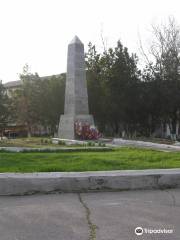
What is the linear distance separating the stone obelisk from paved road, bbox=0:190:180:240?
19.6 metres

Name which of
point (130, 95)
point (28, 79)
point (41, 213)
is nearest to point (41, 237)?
point (41, 213)

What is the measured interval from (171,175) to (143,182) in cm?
47

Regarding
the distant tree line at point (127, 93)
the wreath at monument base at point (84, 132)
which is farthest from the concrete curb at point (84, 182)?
the distant tree line at point (127, 93)

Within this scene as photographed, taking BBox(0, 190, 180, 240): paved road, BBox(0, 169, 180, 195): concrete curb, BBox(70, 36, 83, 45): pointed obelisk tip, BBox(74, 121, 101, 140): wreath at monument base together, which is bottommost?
BBox(0, 190, 180, 240): paved road

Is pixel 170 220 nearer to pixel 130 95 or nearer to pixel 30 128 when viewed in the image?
pixel 130 95

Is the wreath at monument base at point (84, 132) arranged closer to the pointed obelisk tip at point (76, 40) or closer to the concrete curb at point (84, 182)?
the pointed obelisk tip at point (76, 40)

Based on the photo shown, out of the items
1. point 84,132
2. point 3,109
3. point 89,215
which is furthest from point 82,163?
point 3,109

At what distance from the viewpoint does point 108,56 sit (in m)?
38.7

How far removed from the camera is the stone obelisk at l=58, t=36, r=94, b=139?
2616 centimetres

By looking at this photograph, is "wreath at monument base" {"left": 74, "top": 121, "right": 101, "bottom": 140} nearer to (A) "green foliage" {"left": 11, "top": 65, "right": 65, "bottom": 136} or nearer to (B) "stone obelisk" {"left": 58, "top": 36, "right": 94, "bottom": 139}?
(B) "stone obelisk" {"left": 58, "top": 36, "right": 94, "bottom": 139}

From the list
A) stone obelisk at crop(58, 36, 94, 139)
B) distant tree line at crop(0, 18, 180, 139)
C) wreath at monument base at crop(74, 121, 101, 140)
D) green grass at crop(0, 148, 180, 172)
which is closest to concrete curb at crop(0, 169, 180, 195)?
green grass at crop(0, 148, 180, 172)

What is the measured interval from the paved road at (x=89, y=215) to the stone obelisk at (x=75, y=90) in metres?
19.6

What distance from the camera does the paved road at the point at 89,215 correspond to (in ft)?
14.9

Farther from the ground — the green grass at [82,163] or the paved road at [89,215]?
the green grass at [82,163]
